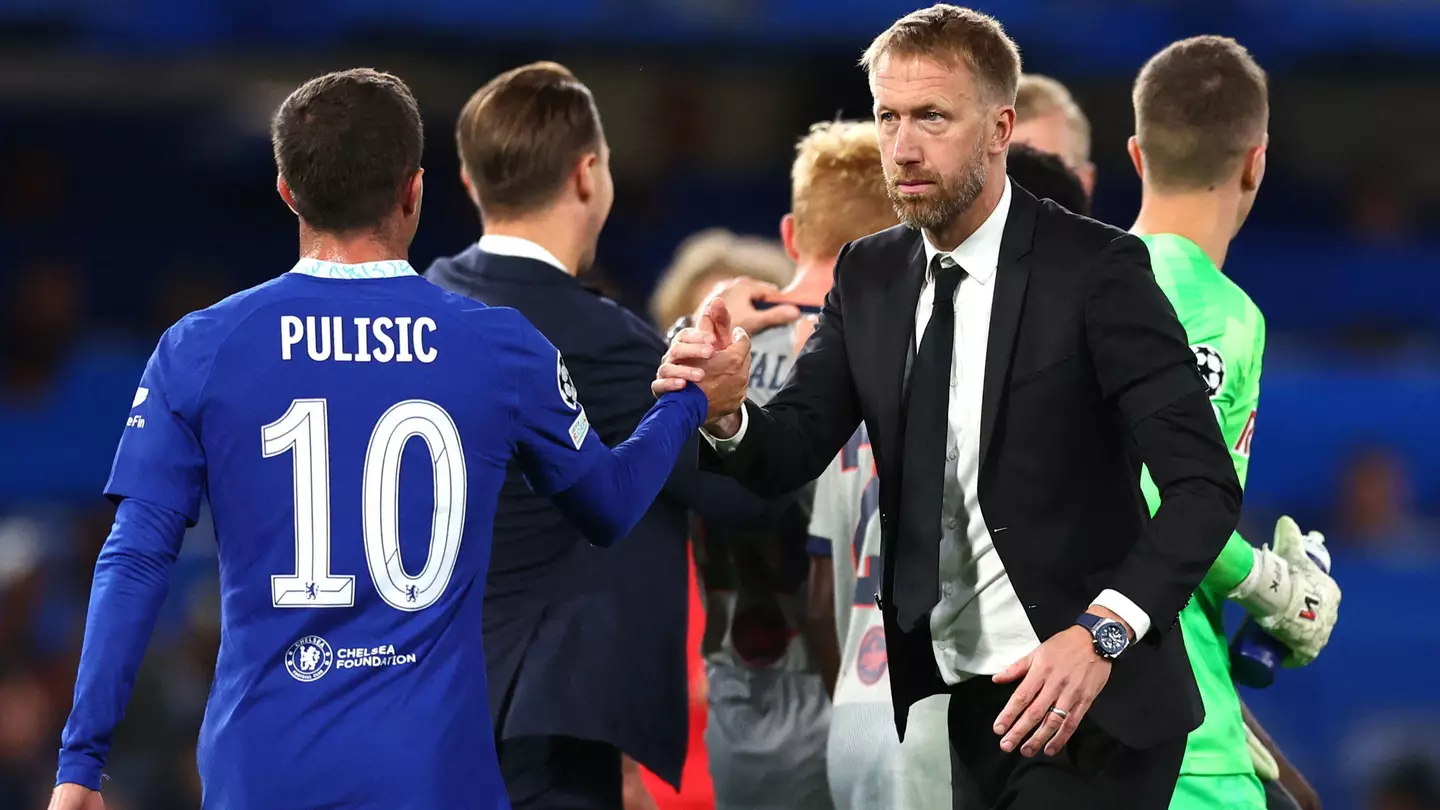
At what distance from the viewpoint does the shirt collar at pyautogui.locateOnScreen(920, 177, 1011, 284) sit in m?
3.26

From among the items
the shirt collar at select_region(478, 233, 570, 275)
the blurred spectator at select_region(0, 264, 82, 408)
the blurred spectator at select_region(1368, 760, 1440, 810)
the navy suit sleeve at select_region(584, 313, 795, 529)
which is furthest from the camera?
the blurred spectator at select_region(0, 264, 82, 408)

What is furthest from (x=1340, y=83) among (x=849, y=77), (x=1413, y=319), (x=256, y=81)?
(x=256, y=81)

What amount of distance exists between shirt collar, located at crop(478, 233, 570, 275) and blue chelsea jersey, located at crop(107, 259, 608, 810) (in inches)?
42.5

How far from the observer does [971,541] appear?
10.5 ft

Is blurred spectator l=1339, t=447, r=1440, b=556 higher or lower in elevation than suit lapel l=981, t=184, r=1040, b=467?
lower

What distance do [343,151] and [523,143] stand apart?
1.11 metres

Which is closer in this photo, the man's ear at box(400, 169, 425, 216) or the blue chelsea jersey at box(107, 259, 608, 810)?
the blue chelsea jersey at box(107, 259, 608, 810)

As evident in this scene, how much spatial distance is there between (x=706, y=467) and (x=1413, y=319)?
39.6ft

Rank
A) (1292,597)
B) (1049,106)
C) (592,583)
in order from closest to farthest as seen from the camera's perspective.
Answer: (1292,597) < (592,583) < (1049,106)

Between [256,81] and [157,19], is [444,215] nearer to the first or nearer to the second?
[256,81]

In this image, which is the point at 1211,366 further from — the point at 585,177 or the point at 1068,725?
the point at 585,177

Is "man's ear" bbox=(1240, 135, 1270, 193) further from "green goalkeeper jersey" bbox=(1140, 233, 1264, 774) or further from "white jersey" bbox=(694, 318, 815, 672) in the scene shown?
"white jersey" bbox=(694, 318, 815, 672)

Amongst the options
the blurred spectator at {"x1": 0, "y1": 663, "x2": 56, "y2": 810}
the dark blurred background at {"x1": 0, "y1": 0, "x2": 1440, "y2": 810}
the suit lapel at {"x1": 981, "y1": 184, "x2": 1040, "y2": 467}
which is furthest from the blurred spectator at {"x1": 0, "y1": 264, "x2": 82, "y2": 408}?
the suit lapel at {"x1": 981, "y1": 184, "x2": 1040, "y2": 467}

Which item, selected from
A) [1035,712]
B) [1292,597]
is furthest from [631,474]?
[1292,597]
